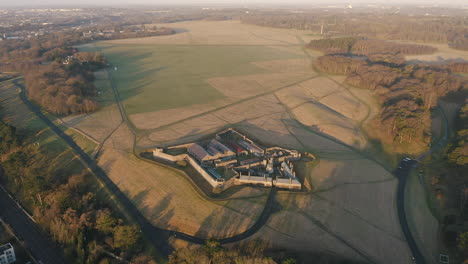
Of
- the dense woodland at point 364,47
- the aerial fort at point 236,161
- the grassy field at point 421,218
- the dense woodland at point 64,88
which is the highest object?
the dense woodland at point 364,47

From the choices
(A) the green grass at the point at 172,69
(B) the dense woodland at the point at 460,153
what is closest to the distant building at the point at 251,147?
(A) the green grass at the point at 172,69

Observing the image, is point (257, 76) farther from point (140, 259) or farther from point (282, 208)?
point (140, 259)

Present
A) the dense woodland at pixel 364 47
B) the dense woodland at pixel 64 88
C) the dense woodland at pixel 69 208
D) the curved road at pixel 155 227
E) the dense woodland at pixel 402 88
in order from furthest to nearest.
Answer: the dense woodland at pixel 364 47 → the dense woodland at pixel 64 88 → the dense woodland at pixel 402 88 → the curved road at pixel 155 227 → the dense woodland at pixel 69 208

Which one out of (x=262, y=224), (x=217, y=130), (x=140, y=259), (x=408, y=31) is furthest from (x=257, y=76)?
(x=408, y=31)

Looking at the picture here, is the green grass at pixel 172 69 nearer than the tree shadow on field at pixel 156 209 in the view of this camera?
No

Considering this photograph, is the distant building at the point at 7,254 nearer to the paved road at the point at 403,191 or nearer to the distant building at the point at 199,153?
the distant building at the point at 199,153

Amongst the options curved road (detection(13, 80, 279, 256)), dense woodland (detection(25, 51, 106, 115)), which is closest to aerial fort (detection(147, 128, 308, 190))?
curved road (detection(13, 80, 279, 256))

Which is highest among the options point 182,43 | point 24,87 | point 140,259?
point 182,43

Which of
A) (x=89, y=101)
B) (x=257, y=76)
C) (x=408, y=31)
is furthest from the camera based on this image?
(x=408, y=31)
